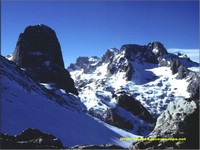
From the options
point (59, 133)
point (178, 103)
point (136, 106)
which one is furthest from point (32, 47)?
point (178, 103)

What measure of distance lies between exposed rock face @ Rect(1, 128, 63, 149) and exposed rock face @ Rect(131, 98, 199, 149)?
27.0 feet

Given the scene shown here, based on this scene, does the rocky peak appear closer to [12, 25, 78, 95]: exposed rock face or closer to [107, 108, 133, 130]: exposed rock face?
[12, 25, 78, 95]: exposed rock face

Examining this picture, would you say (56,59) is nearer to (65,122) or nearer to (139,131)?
(139,131)

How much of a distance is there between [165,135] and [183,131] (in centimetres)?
197

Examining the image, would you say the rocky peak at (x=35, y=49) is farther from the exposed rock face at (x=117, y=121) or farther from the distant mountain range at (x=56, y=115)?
the exposed rock face at (x=117, y=121)

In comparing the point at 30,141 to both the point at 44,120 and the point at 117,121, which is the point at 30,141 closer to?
the point at 44,120

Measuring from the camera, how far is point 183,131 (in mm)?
40125

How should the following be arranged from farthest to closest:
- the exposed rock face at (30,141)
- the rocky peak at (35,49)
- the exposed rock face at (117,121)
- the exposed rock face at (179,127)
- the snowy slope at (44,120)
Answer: the rocky peak at (35,49) → the exposed rock face at (117,121) → the snowy slope at (44,120) → the exposed rock face at (179,127) → the exposed rock face at (30,141)

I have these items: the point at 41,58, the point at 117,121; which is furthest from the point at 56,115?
the point at 41,58

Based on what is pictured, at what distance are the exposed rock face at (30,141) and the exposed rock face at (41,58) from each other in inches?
5270

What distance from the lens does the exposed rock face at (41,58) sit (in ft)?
584

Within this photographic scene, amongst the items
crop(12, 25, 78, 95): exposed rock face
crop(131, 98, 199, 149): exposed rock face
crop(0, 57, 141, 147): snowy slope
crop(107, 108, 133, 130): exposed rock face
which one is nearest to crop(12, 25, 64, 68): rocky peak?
crop(12, 25, 78, 95): exposed rock face

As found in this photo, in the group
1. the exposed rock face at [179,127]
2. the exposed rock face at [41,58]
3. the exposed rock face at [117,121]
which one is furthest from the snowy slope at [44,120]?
the exposed rock face at [41,58]

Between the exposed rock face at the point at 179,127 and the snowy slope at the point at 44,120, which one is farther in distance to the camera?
the snowy slope at the point at 44,120
